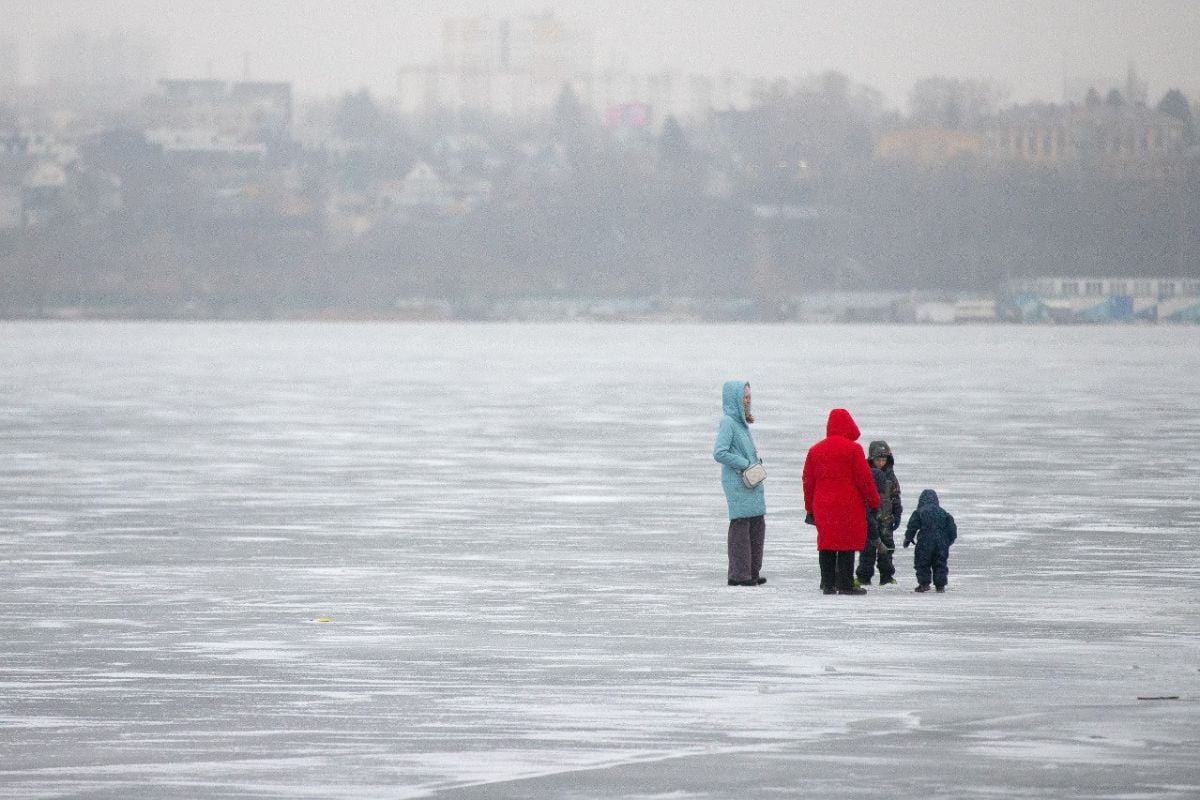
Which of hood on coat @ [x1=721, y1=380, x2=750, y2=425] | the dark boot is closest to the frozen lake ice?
the dark boot

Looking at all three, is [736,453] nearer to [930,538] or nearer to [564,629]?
[930,538]

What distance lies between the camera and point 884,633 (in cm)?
1142

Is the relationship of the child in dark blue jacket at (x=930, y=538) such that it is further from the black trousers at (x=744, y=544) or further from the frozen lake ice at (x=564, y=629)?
the black trousers at (x=744, y=544)

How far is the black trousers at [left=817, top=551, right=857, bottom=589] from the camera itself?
13.0m

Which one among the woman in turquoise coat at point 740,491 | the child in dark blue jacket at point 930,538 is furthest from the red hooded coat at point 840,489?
the woman in turquoise coat at point 740,491

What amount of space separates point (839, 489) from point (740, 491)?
836 millimetres

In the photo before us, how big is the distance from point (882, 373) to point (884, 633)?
5237cm

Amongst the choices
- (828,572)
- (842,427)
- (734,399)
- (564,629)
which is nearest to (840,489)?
(842,427)

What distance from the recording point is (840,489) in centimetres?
1275

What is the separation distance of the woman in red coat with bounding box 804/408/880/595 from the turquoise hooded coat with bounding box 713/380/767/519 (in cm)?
45

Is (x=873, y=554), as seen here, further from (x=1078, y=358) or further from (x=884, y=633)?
(x=1078, y=358)

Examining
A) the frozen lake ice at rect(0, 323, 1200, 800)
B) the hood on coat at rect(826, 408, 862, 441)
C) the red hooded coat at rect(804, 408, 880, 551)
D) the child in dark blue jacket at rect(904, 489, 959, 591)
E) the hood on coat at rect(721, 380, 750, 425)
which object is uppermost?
the hood on coat at rect(721, 380, 750, 425)

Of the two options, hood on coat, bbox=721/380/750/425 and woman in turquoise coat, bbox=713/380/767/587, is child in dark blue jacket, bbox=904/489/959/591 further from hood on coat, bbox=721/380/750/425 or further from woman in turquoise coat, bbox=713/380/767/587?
hood on coat, bbox=721/380/750/425

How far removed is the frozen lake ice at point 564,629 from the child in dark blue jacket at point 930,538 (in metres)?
0.20
